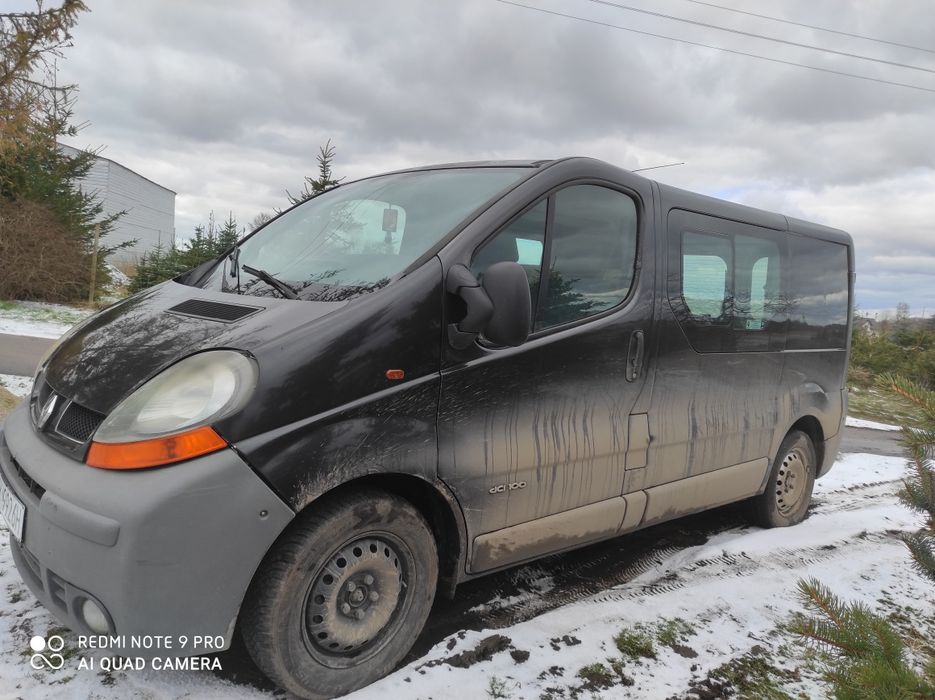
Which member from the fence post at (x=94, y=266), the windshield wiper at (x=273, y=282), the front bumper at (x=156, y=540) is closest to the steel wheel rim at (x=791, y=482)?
the windshield wiper at (x=273, y=282)

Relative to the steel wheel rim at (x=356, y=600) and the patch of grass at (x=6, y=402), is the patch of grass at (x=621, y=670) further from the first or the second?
the patch of grass at (x=6, y=402)

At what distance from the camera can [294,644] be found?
2.17 meters

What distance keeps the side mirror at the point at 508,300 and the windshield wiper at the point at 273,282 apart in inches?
30.3

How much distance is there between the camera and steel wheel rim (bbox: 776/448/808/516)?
14.9 feet

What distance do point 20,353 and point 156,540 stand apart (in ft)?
29.5

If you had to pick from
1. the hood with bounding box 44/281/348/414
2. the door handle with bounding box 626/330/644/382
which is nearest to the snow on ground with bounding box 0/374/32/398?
the hood with bounding box 44/281/348/414

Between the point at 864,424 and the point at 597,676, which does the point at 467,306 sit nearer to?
the point at 597,676

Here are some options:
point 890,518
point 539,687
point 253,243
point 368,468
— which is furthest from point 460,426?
point 890,518

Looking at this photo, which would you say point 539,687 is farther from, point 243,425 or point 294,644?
point 243,425

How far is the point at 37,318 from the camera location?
1362 centimetres

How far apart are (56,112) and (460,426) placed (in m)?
11.2

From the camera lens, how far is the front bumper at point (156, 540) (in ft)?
6.12

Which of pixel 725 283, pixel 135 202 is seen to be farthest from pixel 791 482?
pixel 135 202

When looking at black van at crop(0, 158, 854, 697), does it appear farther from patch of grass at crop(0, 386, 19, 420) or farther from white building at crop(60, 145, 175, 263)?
white building at crop(60, 145, 175, 263)
